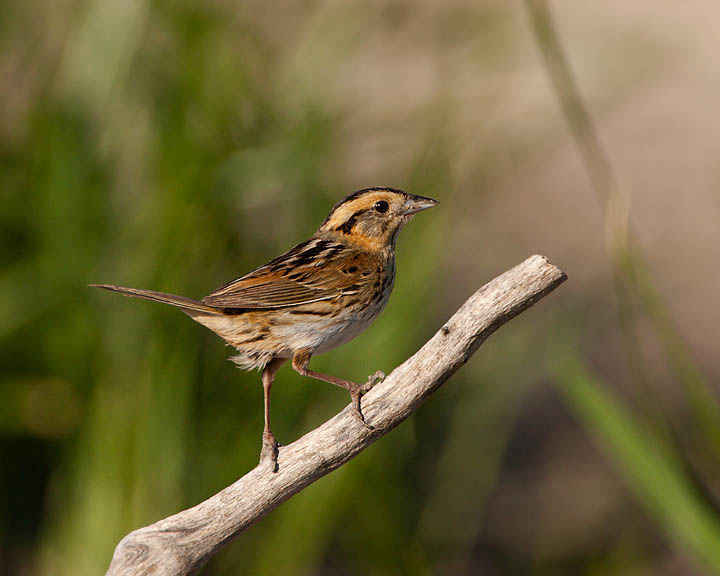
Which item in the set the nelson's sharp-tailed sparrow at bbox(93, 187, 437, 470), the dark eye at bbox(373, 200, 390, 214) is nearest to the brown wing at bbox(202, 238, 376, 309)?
the nelson's sharp-tailed sparrow at bbox(93, 187, 437, 470)

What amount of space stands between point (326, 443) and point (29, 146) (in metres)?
3.74

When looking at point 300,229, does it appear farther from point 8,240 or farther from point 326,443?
point 326,443

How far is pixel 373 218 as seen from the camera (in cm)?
245

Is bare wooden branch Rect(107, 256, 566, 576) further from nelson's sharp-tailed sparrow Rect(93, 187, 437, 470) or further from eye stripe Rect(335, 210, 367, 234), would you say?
eye stripe Rect(335, 210, 367, 234)

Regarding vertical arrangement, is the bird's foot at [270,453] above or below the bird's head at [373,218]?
below

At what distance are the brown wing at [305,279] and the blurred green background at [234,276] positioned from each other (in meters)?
0.79

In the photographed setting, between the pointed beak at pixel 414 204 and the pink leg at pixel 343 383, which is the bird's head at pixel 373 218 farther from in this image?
the pink leg at pixel 343 383

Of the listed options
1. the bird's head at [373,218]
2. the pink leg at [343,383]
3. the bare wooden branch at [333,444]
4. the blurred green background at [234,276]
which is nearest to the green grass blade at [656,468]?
the blurred green background at [234,276]

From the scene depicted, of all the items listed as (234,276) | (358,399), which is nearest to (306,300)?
(358,399)

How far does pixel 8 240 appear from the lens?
494 cm

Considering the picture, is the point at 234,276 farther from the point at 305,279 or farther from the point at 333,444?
the point at 333,444

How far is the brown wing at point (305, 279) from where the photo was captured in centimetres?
212

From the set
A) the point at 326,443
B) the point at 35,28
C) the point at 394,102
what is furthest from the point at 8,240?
the point at 394,102

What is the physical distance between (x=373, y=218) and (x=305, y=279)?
272 mm
